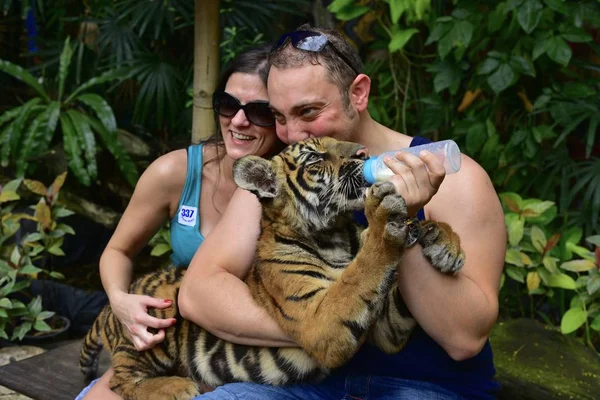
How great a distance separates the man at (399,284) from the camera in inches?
84.0

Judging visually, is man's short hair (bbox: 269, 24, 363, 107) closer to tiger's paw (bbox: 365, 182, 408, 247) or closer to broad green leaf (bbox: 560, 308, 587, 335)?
tiger's paw (bbox: 365, 182, 408, 247)

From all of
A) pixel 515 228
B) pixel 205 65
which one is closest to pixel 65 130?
pixel 205 65

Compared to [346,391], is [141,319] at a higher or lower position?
higher

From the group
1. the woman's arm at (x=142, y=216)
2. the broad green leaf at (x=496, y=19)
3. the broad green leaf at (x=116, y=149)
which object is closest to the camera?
the woman's arm at (x=142, y=216)

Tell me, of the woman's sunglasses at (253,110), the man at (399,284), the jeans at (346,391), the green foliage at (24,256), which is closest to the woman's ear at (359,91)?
the man at (399,284)

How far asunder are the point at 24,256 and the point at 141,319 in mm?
2404

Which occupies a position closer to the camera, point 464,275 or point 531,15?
point 464,275

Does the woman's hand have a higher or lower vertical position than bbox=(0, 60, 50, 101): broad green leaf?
lower

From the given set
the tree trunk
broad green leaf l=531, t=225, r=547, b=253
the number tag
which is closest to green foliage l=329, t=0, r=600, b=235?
broad green leaf l=531, t=225, r=547, b=253

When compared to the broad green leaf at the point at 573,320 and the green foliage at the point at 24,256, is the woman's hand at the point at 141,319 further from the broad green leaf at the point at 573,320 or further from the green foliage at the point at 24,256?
the broad green leaf at the point at 573,320

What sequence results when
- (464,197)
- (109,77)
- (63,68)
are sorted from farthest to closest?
(63,68) < (109,77) < (464,197)

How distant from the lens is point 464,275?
85.7 inches

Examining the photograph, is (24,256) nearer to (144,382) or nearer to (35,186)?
(35,186)

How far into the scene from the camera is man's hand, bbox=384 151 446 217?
188cm
